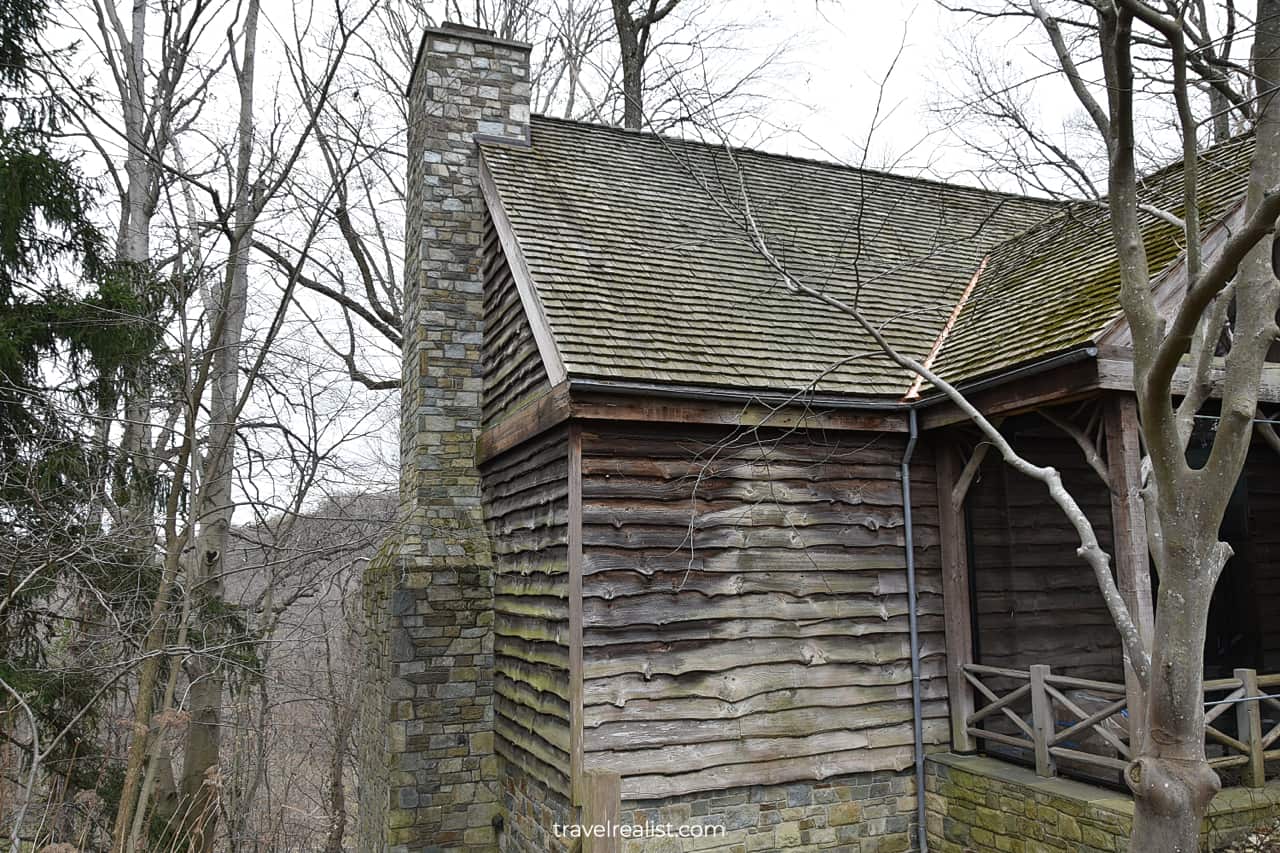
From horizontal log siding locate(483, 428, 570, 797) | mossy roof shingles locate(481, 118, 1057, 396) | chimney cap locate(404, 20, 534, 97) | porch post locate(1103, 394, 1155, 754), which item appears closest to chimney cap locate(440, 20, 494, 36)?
chimney cap locate(404, 20, 534, 97)

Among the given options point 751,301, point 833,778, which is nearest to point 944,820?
point 833,778

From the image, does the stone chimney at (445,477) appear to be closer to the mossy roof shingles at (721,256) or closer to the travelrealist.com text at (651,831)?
the mossy roof shingles at (721,256)

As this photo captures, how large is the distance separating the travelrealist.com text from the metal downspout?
1701 mm

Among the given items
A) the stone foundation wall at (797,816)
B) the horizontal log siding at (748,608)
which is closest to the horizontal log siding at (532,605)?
the horizontal log siding at (748,608)

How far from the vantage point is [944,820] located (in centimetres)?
666

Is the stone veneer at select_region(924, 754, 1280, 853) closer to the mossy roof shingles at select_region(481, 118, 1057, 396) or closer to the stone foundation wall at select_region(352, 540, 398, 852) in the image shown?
the mossy roof shingles at select_region(481, 118, 1057, 396)

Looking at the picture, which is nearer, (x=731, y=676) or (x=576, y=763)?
(x=576, y=763)

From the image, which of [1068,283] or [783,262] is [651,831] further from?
[1068,283]

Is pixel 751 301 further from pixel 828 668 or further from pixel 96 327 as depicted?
pixel 96 327

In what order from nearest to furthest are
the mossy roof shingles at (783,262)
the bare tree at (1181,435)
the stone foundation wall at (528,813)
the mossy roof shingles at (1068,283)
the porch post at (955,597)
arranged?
the bare tree at (1181,435) → the mossy roof shingles at (1068,283) → the stone foundation wall at (528,813) → the mossy roof shingles at (783,262) → the porch post at (955,597)

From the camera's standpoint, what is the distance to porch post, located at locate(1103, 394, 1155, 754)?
542 centimetres

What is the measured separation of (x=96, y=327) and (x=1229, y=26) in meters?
11.6

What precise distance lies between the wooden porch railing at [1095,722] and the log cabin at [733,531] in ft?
0.10

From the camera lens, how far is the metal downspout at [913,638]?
682cm
